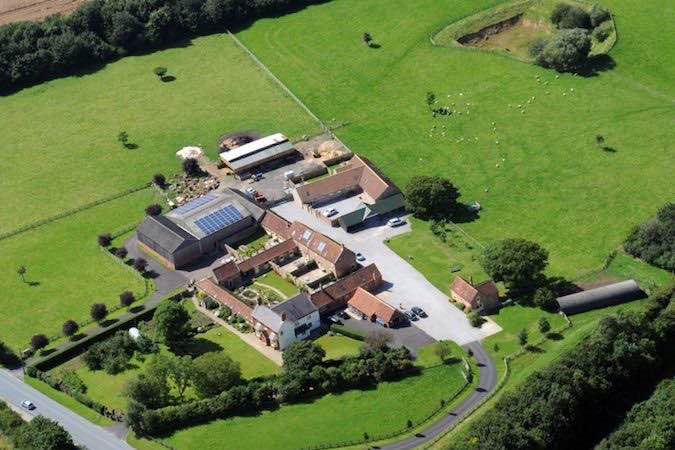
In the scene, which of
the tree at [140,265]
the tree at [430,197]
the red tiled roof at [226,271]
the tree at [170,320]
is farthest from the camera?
the tree at [430,197]

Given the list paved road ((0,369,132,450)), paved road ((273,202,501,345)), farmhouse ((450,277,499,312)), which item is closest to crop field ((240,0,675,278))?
farmhouse ((450,277,499,312))

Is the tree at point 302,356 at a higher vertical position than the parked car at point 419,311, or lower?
higher

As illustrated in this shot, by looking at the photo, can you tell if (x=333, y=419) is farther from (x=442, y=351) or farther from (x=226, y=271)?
(x=226, y=271)

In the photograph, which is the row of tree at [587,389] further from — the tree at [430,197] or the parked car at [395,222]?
the parked car at [395,222]

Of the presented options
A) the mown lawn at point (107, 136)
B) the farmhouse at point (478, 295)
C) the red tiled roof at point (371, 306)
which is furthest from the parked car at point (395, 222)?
the mown lawn at point (107, 136)

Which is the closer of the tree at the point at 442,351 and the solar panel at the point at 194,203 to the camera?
the tree at the point at 442,351

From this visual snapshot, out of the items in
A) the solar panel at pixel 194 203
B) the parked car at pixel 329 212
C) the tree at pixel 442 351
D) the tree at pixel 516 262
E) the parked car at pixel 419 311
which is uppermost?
the tree at pixel 516 262

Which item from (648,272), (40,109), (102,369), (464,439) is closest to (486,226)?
(648,272)

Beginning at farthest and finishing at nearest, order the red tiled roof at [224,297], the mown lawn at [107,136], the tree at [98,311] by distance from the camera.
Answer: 1. the mown lawn at [107,136]
2. the tree at [98,311]
3. the red tiled roof at [224,297]
